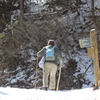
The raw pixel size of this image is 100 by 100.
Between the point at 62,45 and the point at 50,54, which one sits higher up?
the point at 50,54

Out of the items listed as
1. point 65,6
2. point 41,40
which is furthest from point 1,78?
point 65,6

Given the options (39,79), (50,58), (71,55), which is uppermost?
(50,58)

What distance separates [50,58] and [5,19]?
1067 centimetres

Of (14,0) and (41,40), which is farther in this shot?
(14,0)

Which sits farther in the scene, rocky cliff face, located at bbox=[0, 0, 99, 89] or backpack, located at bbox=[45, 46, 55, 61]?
rocky cliff face, located at bbox=[0, 0, 99, 89]

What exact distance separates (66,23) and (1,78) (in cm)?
609

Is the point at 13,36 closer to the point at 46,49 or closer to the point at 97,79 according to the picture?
the point at 46,49

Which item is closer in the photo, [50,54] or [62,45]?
[50,54]

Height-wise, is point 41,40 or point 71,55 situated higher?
point 41,40

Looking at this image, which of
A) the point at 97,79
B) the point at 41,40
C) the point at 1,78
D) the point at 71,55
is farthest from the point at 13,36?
the point at 97,79

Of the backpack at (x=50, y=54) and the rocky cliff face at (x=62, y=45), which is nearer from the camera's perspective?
the backpack at (x=50, y=54)

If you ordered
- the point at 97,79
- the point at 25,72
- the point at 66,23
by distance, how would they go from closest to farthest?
the point at 97,79, the point at 25,72, the point at 66,23

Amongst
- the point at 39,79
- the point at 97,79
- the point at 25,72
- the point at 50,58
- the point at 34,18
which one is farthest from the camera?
the point at 34,18

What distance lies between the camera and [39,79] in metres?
13.1
